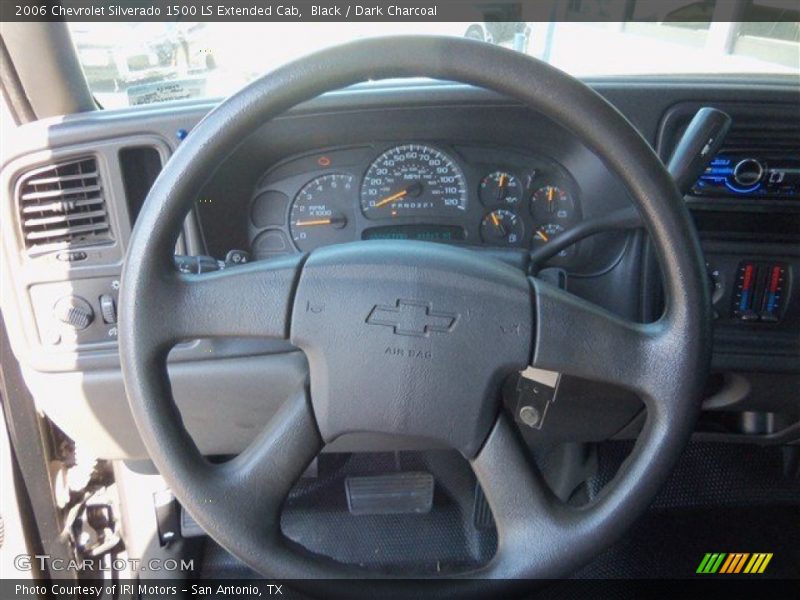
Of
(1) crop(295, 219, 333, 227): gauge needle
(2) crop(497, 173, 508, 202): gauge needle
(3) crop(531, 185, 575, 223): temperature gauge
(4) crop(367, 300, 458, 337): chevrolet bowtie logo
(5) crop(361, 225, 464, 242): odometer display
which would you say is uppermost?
(4) crop(367, 300, 458, 337): chevrolet bowtie logo

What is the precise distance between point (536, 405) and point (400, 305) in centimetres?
49

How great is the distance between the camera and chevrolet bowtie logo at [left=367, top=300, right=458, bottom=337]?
86 centimetres

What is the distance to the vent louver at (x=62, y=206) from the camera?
49.1 inches

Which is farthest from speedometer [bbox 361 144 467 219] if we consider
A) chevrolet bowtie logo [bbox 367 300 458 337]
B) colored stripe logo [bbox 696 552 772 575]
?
colored stripe logo [bbox 696 552 772 575]

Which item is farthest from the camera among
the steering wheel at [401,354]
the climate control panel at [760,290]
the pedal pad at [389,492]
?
the pedal pad at [389,492]

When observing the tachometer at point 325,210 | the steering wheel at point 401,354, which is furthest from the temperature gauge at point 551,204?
the steering wheel at point 401,354

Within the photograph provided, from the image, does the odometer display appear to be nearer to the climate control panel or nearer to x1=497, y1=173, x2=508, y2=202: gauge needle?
x1=497, y1=173, x2=508, y2=202: gauge needle

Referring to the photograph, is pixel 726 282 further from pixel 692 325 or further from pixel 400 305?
pixel 400 305

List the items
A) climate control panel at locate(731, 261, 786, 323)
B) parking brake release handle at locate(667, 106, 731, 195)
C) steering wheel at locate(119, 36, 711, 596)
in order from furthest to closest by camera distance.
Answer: climate control panel at locate(731, 261, 786, 323), parking brake release handle at locate(667, 106, 731, 195), steering wheel at locate(119, 36, 711, 596)

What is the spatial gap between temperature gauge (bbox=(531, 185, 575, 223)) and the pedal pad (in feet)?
2.13

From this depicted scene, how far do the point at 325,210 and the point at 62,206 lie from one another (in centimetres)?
47

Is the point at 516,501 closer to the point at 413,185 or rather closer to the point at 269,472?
the point at 269,472

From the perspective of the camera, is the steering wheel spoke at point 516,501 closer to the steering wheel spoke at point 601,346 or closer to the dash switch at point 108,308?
the steering wheel spoke at point 601,346

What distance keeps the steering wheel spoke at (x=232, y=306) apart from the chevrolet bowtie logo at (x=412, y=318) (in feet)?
0.37
